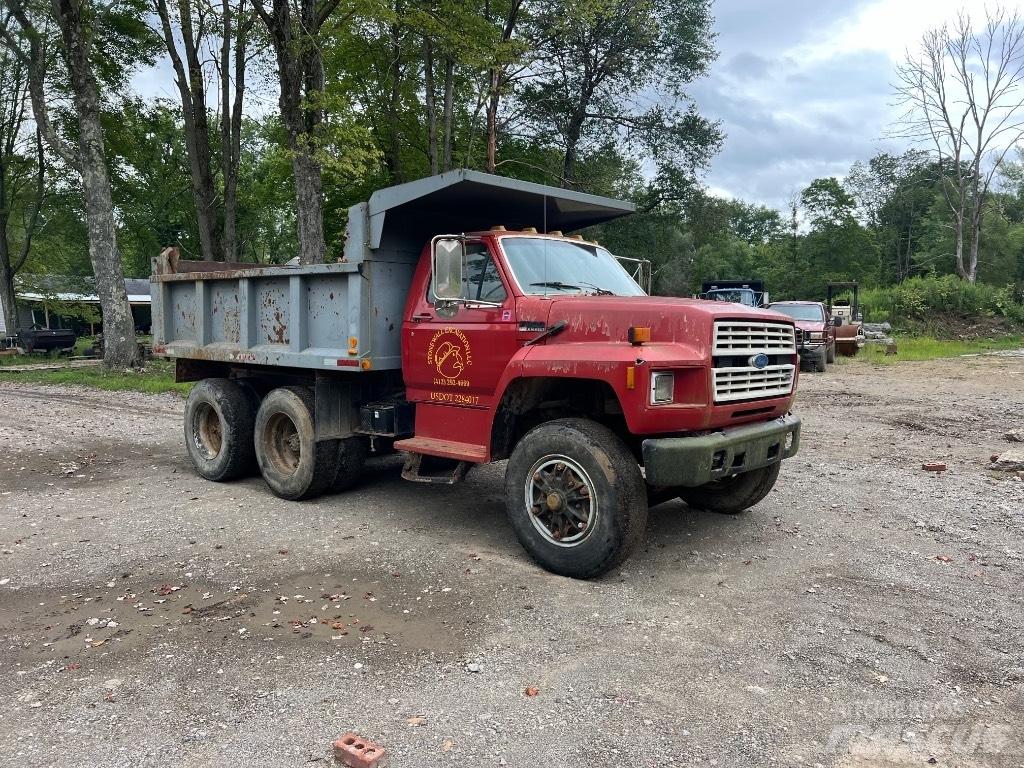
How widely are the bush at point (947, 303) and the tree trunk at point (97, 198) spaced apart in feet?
104

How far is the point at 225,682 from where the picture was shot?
354cm

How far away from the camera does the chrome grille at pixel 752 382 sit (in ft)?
15.6

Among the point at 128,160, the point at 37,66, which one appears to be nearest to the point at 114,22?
the point at 37,66

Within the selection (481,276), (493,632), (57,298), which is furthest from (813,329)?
(57,298)

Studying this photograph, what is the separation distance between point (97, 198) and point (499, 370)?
1662 cm

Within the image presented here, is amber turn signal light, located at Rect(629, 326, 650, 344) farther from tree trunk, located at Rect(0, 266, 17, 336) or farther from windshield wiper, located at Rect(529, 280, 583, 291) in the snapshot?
tree trunk, located at Rect(0, 266, 17, 336)

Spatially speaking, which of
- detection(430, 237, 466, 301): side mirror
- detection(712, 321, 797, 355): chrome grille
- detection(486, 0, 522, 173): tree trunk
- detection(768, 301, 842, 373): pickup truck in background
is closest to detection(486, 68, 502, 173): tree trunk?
detection(486, 0, 522, 173): tree trunk

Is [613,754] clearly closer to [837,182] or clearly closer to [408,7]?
[408,7]

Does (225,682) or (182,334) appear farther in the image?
(182,334)

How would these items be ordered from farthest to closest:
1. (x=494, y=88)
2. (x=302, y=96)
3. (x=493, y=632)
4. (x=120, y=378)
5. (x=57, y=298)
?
1. (x=57, y=298)
2. (x=494, y=88)
3. (x=120, y=378)
4. (x=302, y=96)
5. (x=493, y=632)

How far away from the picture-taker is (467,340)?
5652mm

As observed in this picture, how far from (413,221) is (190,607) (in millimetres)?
3590

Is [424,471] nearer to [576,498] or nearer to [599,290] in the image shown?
[576,498]

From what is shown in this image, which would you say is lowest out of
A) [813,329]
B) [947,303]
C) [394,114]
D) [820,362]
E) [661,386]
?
[820,362]
